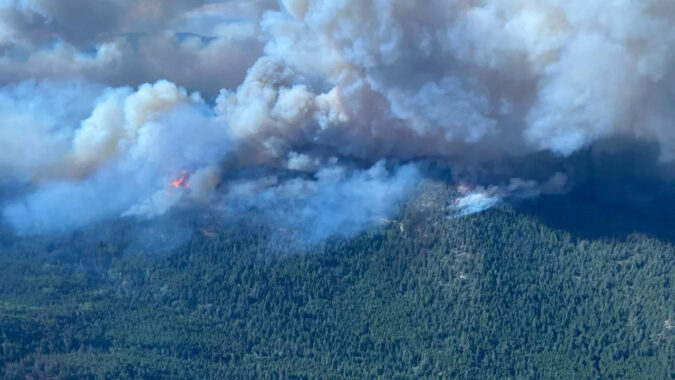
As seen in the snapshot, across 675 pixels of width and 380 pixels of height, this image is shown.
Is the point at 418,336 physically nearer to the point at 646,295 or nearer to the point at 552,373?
the point at 552,373

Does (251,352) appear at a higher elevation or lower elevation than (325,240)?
lower

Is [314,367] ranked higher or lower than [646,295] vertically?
lower

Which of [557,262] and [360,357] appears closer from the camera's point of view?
[360,357]

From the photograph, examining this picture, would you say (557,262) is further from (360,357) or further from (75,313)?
(75,313)

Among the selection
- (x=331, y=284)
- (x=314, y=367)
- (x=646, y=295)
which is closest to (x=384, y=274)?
(x=331, y=284)

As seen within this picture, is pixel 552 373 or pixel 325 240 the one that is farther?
pixel 325 240

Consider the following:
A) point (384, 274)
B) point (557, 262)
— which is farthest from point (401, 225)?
point (557, 262)
